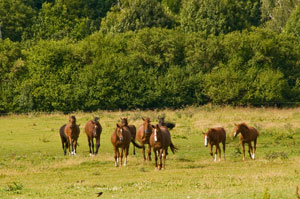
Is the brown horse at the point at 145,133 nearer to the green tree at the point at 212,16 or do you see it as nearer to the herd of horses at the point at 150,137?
the herd of horses at the point at 150,137

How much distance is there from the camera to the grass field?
20953mm

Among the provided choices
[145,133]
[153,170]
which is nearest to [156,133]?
[145,133]

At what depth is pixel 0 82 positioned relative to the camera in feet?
228

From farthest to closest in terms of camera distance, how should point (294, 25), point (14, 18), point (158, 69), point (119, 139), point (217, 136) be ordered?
point (14, 18) < point (294, 25) < point (158, 69) < point (217, 136) < point (119, 139)

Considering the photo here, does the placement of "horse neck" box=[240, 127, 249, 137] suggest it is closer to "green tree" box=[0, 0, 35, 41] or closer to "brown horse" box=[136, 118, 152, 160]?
"brown horse" box=[136, 118, 152, 160]

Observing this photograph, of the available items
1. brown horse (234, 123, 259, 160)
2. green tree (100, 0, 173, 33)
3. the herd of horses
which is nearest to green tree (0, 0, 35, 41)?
green tree (100, 0, 173, 33)

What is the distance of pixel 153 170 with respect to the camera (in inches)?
1068

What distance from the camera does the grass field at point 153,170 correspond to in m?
21.0

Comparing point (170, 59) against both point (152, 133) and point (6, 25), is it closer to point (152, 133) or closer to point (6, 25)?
point (6, 25)

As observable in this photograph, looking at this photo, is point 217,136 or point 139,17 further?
point 139,17

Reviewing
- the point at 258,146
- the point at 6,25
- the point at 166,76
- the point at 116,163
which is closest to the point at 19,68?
the point at 166,76

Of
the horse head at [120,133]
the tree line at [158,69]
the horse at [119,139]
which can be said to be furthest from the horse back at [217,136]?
the tree line at [158,69]

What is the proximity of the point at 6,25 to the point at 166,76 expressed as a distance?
105ft

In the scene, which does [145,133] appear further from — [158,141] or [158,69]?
[158,69]
